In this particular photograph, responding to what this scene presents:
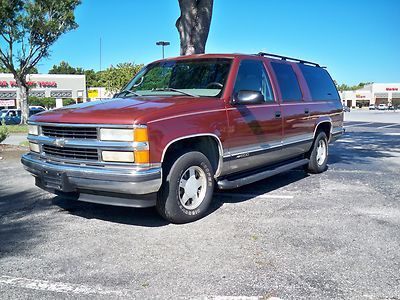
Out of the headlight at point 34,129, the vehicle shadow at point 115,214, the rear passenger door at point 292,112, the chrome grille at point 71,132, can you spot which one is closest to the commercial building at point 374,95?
the rear passenger door at point 292,112

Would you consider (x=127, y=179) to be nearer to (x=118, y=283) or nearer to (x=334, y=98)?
(x=118, y=283)

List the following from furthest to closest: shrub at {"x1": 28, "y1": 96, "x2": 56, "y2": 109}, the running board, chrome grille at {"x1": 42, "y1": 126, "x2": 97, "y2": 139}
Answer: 1. shrub at {"x1": 28, "y1": 96, "x2": 56, "y2": 109}
2. the running board
3. chrome grille at {"x1": 42, "y1": 126, "x2": 97, "y2": 139}

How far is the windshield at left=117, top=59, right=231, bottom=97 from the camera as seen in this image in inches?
210

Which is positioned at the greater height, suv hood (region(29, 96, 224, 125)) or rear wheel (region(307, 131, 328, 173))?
suv hood (region(29, 96, 224, 125))

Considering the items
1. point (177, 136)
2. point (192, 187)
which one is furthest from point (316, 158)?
point (177, 136)

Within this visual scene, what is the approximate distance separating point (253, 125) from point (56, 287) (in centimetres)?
328

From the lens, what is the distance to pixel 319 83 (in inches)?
307

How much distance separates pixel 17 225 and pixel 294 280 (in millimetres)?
3224

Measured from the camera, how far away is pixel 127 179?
4.04m

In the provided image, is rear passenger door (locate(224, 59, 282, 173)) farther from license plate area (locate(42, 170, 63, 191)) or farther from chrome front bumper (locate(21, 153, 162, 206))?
license plate area (locate(42, 170, 63, 191))

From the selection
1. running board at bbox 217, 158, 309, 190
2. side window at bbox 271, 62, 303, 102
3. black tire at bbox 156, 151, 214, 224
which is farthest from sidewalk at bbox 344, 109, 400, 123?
black tire at bbox 156, 151, 214, 224

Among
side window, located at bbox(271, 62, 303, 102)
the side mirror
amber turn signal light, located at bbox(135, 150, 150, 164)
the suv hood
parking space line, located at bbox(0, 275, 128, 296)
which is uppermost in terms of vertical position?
side window, located at bbox(271, 62, 303, 102)

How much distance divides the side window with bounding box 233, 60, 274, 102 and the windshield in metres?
0.21

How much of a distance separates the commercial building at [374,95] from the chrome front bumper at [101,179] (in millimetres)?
109600
